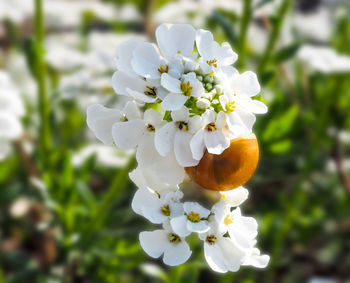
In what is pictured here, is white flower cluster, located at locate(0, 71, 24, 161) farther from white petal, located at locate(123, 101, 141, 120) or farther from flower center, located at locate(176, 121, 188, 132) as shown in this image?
flower center, located at locate(176, 121, 188, 132)

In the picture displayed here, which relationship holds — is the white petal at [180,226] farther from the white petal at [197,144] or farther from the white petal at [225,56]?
the white petal at [225,56]

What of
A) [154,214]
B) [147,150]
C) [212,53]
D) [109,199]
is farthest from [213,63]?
[109,199]

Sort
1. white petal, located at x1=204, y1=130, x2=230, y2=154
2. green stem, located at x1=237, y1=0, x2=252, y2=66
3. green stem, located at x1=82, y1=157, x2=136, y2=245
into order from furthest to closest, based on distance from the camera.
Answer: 1. green stem, located at x1=237, y1=0, x2=252, y2=66
2. green stem, located at x1=82, y1=157, x2=136, y2=245
3. white petal, located at x1=204, y1=130, x2=230, y2=154

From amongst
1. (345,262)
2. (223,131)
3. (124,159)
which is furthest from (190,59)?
(345,262)

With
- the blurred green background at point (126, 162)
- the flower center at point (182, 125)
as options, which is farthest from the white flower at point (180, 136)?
the blurred green background at point (126, 162)

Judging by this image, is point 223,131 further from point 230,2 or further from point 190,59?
point 230,2

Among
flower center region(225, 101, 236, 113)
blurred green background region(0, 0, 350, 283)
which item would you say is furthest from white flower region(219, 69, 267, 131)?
blurred green background region(0, 0, 350, 283)
